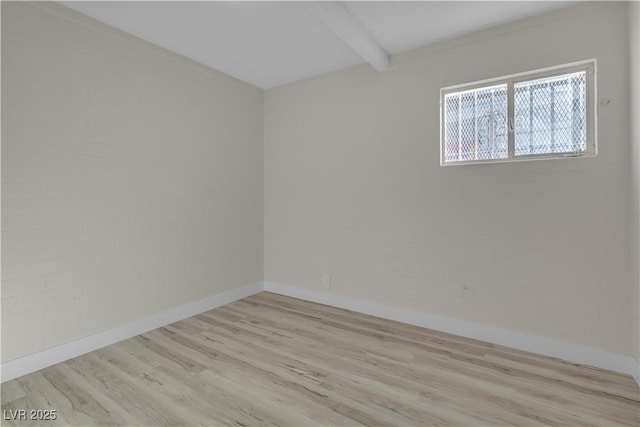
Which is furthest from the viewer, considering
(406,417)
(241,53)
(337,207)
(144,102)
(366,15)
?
(337,207)

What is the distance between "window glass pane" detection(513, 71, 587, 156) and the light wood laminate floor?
1.72m

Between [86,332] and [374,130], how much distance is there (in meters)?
3.23

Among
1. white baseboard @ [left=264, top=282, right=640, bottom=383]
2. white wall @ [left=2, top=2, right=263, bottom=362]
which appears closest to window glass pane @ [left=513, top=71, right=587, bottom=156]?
white baseboard @ [left=264, top=282, right=640, bottom=383]

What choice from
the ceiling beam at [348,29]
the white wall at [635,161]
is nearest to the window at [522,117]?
the white wall at [635,161]

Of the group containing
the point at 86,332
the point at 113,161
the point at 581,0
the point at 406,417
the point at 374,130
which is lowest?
the point at 406,417

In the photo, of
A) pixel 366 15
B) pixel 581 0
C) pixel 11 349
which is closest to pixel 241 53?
pixel 366 15

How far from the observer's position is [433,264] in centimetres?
284

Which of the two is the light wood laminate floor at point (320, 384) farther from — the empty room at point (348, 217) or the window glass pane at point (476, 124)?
the window glass pane at point (476, 124)

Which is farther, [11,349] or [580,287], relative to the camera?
[580,287]

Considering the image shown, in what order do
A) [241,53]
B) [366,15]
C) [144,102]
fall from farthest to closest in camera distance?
[241,53] → [144,102] → [366,15]

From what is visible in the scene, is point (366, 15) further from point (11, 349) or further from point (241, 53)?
point (11, 349)

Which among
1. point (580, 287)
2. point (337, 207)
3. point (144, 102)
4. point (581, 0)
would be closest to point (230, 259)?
point (337, 207)

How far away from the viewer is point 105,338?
248cm

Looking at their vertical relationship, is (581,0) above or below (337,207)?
above
